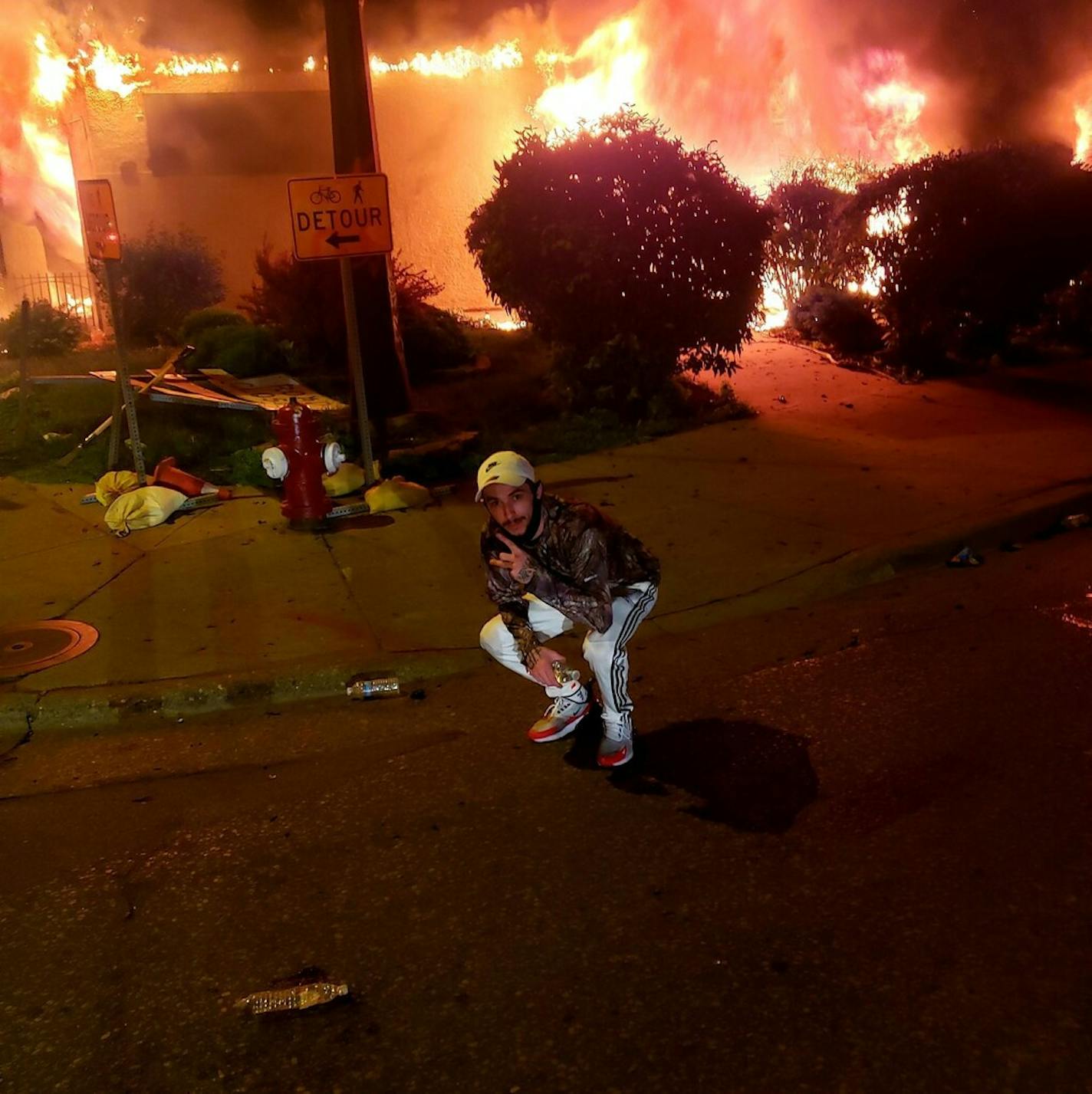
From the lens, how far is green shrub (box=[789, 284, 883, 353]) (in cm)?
1273

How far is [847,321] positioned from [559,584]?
9.77 meters

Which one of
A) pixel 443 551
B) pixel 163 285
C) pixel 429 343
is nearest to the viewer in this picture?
pixel 443 551

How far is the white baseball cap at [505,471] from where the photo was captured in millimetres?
3709

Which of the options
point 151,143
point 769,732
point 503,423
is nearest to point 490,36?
point 151,143

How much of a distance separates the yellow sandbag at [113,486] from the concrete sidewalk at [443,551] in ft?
0.48

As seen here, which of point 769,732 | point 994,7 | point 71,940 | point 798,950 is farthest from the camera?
point 994,7

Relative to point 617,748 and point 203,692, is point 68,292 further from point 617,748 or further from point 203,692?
point 617,748

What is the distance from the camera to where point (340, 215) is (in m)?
7.79

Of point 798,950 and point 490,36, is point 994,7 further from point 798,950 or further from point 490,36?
point 798,950

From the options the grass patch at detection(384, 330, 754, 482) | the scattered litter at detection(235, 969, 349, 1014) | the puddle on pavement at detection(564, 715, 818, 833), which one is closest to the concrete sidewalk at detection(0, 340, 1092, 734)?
the grass patch at detection(384, 330, 754, 482)

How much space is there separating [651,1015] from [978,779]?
1.72m

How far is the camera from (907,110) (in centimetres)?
2319

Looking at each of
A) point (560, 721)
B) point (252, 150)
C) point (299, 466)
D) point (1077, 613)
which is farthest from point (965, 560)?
point (252, 150)

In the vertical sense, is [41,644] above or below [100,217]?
below
